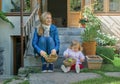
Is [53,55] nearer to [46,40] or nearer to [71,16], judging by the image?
[46,40]

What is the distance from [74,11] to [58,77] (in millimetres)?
7259

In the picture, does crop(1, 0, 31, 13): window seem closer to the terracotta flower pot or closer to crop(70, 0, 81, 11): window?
crop(70, 0, 81, 11): window

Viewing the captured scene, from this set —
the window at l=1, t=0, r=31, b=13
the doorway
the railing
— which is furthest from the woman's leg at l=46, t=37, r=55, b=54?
the doorway

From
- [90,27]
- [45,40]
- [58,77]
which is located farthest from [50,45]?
[90,27]

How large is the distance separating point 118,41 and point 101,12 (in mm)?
1578

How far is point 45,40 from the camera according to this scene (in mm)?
8555

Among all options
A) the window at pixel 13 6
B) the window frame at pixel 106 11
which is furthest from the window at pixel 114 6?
the window at pixel 13 6

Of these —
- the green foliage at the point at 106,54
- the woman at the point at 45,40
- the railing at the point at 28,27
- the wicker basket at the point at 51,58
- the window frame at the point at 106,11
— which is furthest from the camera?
the window frame at the point at 106,11

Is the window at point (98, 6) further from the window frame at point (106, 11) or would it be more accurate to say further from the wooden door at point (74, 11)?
the wooden door at point (74, 11)

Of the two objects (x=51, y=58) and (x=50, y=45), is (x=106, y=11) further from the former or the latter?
(x=51, y=58)

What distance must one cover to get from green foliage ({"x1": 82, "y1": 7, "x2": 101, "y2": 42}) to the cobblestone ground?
1.69 metres

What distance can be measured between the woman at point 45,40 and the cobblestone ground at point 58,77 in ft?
1.57

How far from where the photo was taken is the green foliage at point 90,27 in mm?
9445

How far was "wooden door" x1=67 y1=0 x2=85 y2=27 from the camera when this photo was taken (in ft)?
47.5
